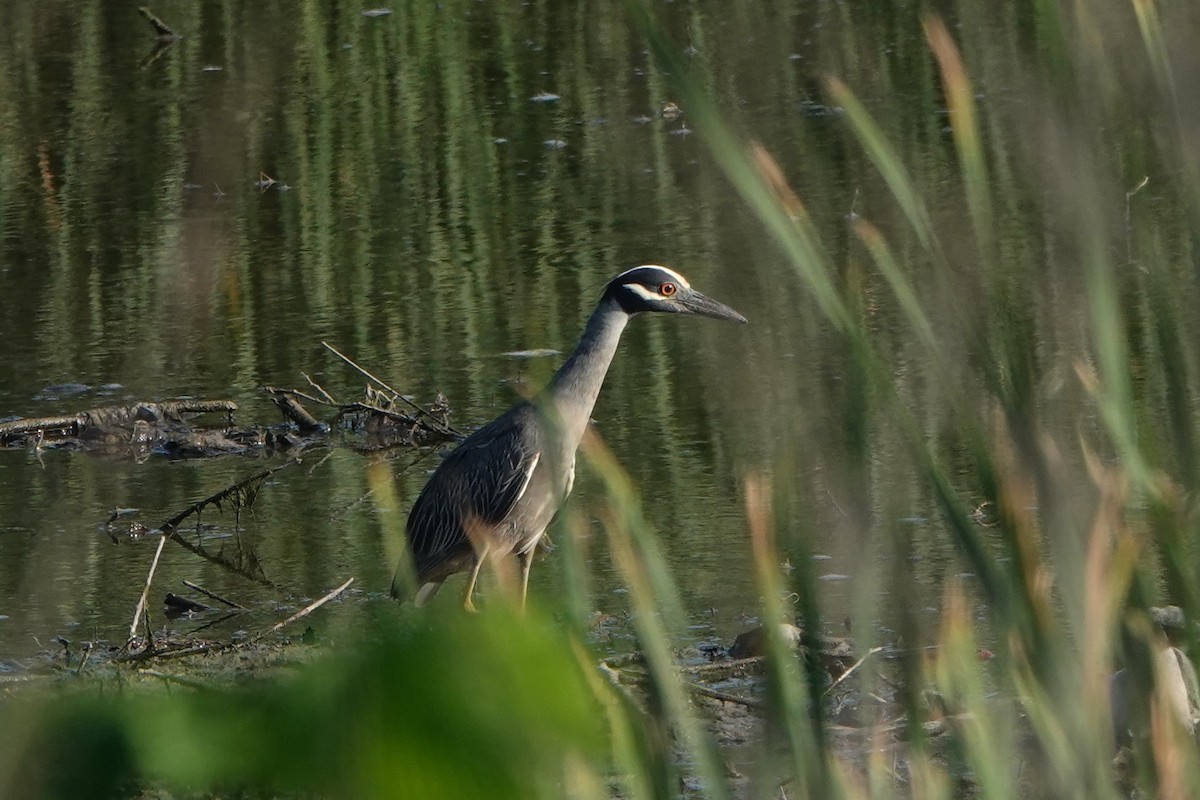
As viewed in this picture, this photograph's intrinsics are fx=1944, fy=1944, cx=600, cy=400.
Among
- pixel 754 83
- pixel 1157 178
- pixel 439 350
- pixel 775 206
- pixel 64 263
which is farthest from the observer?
pixel 754 83

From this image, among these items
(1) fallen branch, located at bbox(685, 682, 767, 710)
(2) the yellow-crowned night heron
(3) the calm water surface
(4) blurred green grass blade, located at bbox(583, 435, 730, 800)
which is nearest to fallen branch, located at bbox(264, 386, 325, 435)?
(3) the calm water surface

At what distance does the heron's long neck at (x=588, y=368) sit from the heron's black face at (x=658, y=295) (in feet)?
0.14

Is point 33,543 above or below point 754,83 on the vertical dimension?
below

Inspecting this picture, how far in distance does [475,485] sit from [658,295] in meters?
0.84

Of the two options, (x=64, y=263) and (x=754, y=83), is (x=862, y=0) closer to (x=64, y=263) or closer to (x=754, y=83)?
(x=754, y=83)

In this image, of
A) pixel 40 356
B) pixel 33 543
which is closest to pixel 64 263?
pixel 40 356

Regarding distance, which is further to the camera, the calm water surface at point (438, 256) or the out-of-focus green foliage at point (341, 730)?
the calm water surface at point (438, 256)

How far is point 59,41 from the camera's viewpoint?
14031 mm

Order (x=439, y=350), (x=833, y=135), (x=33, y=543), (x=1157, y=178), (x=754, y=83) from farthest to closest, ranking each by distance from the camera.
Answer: (x=754, y=83)
(x=833, y=135)
(x=1157, y=178)
(x=439, y=350)
(x=33, y=543)

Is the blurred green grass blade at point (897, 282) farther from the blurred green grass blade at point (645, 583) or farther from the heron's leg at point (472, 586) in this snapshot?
the heron's leg at point (472, 586)

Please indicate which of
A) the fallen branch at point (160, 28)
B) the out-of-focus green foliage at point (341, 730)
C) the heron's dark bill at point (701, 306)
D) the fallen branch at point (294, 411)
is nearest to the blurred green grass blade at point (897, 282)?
the out-of-focus green foliage at point (341, 730)

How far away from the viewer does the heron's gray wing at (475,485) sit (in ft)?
18.1

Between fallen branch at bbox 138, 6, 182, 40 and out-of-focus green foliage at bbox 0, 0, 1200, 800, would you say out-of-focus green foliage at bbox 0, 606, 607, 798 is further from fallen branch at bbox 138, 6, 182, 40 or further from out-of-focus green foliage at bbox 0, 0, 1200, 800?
fallen branch at bbox 138, 6, 182, 40

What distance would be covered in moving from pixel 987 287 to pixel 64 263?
7989 mm
